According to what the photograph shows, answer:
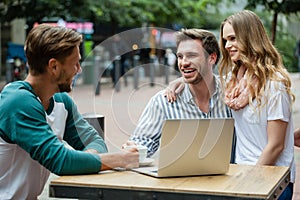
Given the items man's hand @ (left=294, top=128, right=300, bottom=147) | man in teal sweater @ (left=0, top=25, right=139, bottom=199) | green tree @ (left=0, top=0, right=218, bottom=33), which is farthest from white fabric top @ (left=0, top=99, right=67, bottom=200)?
green tree @ (left=0, top=0, right=218, bottom=33)

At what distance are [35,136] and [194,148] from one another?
69 centimetres

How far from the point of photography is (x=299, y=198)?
673 cm

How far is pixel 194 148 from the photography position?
118 inches

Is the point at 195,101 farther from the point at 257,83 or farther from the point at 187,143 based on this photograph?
the point at 187,143

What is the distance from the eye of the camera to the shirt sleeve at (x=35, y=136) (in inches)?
118

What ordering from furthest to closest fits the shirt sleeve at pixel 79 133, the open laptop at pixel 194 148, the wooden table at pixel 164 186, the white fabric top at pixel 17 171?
the shirt sleeve at pixel 79 133, the white fabric top at pixel 17 171, the open laptop at pixel 194 148, the wooden table at pixel 164 186

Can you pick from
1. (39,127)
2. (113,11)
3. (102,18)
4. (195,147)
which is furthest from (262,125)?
(113,11)

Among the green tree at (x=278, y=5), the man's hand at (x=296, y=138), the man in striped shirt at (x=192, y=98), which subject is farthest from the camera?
the green tree at (x=278, y=5)

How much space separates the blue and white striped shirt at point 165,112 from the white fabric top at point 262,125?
0.14 meters

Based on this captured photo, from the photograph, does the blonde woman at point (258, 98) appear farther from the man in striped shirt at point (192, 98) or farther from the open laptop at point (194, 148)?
the open laptop at point (194, 148)

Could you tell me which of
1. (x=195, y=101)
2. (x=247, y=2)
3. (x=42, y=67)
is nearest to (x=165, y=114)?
(x=195, y=101)

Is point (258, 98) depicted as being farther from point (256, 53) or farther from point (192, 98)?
point (192, 98)

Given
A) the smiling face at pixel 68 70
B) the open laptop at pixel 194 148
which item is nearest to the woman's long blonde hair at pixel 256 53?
the open laptop at pixel 194 148

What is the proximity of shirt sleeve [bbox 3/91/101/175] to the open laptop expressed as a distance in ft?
1.20
